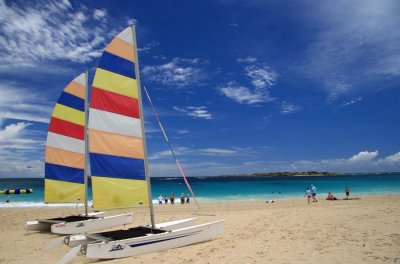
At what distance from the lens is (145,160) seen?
952 cm

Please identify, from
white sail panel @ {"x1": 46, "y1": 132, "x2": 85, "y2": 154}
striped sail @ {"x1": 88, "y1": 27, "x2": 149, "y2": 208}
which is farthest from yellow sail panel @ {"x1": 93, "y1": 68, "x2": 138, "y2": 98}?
white sail panel @ {"x1": 46, "y1": 132, "x2": 85, "y2": 154}

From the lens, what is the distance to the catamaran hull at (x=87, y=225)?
11280 mm

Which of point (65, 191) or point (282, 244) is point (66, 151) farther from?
point (282, 244)

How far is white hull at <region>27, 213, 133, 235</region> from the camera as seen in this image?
1130 cm

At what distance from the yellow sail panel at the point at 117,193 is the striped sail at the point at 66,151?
412 cm

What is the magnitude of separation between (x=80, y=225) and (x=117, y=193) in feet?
10.6

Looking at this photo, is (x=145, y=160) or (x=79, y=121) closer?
(x=145, y=160)

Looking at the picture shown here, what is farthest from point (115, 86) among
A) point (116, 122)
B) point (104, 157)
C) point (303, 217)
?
point (303, 217)

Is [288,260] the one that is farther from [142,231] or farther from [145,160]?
[145,160]

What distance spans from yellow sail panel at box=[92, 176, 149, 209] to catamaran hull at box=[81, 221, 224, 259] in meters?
1.39

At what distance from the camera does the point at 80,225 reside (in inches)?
453

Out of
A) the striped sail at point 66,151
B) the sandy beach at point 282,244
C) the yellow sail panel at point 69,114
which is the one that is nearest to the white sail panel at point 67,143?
the striped sail at point 66,151

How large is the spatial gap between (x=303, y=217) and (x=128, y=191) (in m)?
8.40

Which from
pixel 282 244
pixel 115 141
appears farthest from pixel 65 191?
pixel 282 244
